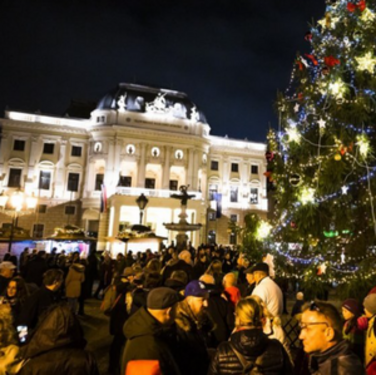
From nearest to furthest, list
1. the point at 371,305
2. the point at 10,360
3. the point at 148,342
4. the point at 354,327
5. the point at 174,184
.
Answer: the point at 148,342
the point at 10,360
the point at 371,305
the point at 354,327
the point at 174,184

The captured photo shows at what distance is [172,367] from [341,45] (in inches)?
366

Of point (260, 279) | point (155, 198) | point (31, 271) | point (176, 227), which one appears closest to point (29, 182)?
point (155, 198)

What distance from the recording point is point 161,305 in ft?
9.09

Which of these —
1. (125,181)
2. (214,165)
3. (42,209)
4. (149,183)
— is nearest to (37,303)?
(125,181)

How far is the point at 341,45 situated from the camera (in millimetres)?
9000

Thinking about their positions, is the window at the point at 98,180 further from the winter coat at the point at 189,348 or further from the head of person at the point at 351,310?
the winter coat at the point at 189,348

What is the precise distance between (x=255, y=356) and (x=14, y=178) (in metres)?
45.7

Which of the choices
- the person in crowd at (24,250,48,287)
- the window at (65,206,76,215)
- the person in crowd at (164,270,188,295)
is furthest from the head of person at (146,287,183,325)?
the window at (65,206,76,215)

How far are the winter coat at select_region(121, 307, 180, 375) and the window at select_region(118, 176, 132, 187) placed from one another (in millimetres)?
39883

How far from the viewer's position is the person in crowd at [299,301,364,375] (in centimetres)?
228

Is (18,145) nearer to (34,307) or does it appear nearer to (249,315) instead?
(34,307)

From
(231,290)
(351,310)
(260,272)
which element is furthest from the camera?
(231,290)

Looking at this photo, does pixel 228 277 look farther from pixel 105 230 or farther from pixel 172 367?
pixel 105 230

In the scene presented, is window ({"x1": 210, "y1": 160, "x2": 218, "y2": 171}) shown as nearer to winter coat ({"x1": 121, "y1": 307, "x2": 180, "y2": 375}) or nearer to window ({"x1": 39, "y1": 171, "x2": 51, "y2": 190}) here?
window ({"x1": 39, "y1": 171, "x2": 51, "y2": 190})
